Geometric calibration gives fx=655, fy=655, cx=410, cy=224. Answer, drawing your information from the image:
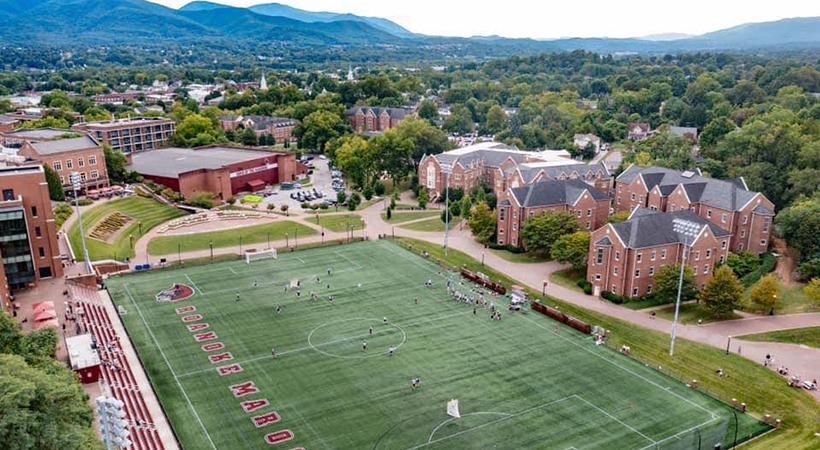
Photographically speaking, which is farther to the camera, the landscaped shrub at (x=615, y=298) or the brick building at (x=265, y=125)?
the brick building at (x=265, y=125)

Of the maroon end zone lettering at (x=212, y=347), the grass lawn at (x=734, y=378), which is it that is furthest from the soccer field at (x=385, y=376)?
the grass lawn at (x=734, y=378)

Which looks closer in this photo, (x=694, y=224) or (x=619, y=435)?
(x=619, y=435)

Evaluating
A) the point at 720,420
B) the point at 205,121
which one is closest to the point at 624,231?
the point at 720,420

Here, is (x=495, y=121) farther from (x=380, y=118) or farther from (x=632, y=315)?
(x=632, y=315)

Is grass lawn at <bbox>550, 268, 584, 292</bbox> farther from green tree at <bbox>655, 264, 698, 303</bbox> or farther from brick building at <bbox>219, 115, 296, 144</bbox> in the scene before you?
brick building at <bbox>219, 115, 296, 144</bbox>

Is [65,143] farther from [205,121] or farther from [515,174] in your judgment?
[515,174]

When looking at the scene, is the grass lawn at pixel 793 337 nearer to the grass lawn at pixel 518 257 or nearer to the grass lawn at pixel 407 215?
the grass lawn at pixel 518 257

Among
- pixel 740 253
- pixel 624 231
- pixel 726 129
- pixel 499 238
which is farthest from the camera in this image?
pixel 726 129
